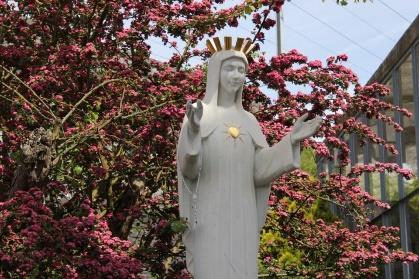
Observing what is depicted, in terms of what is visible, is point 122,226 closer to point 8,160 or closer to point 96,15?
point 8,160

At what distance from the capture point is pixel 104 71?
942 cm

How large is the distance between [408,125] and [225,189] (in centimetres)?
1213

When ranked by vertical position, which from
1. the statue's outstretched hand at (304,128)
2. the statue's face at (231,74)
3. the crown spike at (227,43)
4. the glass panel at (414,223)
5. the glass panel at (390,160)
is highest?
the glass panel at (390,160)

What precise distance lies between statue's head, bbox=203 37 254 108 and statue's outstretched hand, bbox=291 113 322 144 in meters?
0.74

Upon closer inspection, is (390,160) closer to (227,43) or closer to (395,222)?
(395,222)

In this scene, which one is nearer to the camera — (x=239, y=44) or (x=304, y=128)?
(x=304, y=128)

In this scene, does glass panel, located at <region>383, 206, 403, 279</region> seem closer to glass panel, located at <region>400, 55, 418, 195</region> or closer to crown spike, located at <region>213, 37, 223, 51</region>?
glass panel, located at <region>400, 55, 418, 195</region>

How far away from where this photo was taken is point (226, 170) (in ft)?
18.9

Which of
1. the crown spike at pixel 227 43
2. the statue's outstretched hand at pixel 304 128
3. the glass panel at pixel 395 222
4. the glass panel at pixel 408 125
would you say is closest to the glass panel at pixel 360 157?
the glass panel at pixel 395 222

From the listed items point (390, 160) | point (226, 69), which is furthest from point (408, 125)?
point (226, 69)

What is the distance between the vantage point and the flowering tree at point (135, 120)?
830cm

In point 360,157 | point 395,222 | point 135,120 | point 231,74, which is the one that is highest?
point 360,157

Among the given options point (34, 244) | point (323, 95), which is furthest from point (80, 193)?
point (323, 95)

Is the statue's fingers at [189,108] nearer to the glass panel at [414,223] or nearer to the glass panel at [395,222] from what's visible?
the glass panel at [414,223]
